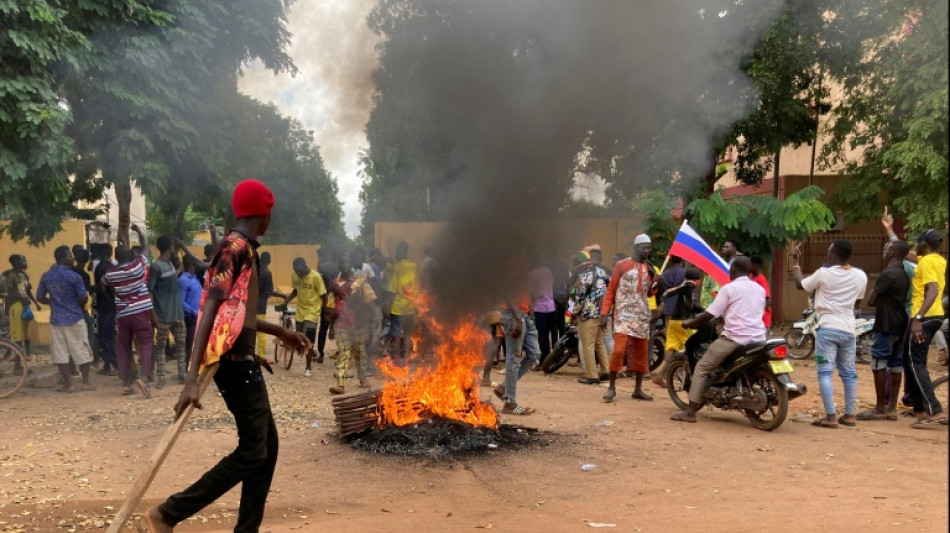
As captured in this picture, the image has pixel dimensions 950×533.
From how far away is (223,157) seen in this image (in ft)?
43.4

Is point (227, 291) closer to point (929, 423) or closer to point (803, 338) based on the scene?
point (929, 423)

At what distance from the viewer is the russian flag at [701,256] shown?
8.86 meters

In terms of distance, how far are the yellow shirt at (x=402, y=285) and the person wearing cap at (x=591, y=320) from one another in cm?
236

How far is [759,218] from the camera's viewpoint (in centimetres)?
1408

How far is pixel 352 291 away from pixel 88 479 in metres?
4.30

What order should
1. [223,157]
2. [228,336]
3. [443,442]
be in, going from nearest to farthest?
[228,336]
[443,442]
[223,157]

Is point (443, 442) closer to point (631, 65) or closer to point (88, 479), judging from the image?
point (88, 479)

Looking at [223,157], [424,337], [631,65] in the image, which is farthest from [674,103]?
[223,157]

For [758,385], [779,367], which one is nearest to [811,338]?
[758,385]

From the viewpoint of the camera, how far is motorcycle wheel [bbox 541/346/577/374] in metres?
11.4

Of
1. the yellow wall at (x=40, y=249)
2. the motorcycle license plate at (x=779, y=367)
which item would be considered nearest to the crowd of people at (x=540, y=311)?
the motorcycle license plate at (x=779, y=367)

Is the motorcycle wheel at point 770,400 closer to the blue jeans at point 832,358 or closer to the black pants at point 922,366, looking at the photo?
the blue jeans at point 832,358

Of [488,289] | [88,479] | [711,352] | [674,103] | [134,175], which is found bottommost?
[88,479]

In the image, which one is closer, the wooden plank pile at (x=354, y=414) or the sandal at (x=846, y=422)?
the wooden plank pile at (x=354, y=414)
